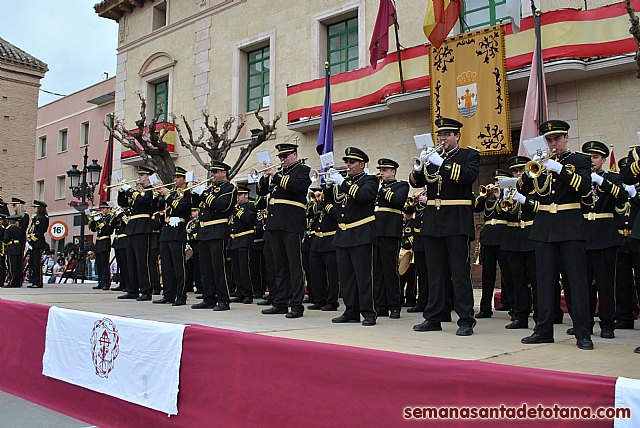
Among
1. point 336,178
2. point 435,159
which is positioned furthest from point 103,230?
point 435,159

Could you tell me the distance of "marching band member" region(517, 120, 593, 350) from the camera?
15.6 ft

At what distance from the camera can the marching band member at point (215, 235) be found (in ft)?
24.7

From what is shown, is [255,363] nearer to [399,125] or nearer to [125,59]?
[399,125]

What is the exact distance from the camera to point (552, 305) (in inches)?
193

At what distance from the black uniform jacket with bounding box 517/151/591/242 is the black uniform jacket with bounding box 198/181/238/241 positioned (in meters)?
3.75

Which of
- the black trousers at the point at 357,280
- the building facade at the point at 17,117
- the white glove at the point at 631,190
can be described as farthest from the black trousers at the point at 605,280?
the building facade at the point at 17,117

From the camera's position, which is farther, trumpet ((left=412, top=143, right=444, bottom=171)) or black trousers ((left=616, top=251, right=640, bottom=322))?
black trousers ((left=616, top=251, right=640, bottom=322))

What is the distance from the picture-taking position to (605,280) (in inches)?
218

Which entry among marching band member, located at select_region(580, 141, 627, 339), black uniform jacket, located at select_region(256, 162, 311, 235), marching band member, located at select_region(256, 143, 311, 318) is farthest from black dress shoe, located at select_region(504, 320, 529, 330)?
black uniform jacket, located at select_region(256, 162, 311, 235)

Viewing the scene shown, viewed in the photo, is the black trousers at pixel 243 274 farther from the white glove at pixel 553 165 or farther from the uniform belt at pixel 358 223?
the white glove at pixel 553 165

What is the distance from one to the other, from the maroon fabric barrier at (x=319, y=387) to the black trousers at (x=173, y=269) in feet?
10.0

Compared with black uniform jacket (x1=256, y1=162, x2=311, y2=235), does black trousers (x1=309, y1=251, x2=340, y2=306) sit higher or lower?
lower

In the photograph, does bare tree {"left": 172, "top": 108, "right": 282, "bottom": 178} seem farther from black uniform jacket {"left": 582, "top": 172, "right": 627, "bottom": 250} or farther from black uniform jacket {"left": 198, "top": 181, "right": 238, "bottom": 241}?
black uniform jacket {"left": 582, "top": 172, "right": 627, "bottom": 250}

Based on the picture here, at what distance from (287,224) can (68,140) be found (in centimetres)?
2804
